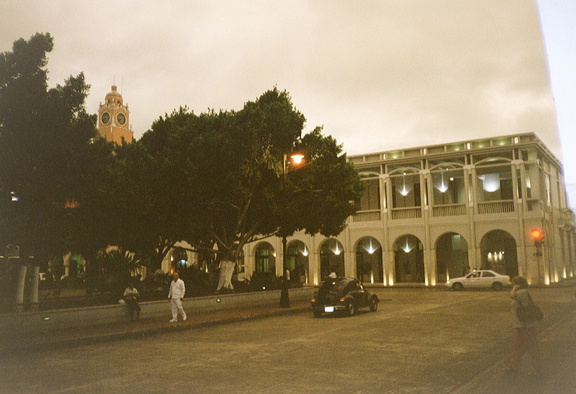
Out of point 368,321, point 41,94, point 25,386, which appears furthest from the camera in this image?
point 368,321

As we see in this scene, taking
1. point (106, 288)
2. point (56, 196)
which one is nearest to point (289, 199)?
point (106, 288)

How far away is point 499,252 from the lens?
42.3 metres

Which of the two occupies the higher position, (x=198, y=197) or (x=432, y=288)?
(x=198, y=197)

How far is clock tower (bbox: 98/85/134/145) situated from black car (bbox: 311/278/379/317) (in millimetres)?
108926

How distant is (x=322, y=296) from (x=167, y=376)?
1127 centimetres

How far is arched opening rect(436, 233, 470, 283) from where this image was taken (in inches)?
1709

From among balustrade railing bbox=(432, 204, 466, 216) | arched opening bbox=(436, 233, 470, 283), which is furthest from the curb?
arched opening bbox=(436, 233, 470, 283)

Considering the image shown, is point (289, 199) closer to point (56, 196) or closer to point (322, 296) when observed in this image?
point (322, 296)

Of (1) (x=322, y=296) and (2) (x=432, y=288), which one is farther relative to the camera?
(2) (x=432, y=288)

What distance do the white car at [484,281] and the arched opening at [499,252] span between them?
7.54 metres

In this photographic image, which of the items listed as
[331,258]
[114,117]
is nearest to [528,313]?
[331,258]

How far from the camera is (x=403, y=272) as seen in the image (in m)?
44.9

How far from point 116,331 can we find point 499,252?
3444 centimetres

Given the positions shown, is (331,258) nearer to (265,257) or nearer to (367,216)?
(367,216)
